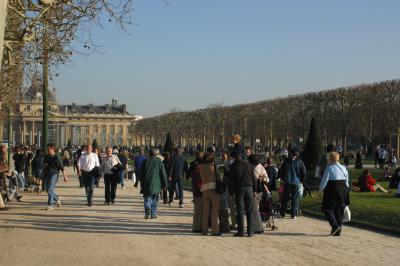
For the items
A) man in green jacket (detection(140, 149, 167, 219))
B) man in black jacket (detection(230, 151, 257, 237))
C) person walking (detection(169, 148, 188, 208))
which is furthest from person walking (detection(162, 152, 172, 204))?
man in black jacket (detection(230, 151, 257, 237))

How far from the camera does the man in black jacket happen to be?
11.7 metres

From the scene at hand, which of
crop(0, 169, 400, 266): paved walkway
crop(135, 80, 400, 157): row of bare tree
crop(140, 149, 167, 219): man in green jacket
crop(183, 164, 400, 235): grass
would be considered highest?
crop(135, 80, 400, 157): row of bare tree

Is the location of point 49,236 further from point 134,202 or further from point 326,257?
point 134,202

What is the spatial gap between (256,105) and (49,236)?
68.0 metres

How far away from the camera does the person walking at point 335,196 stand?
1165cm

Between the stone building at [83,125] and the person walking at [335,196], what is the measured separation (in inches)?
5000

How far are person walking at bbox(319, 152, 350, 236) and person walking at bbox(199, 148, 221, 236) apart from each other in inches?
80.8

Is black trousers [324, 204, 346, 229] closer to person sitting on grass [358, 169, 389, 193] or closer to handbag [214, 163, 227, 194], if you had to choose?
handbag [214, 163, 227, 194]

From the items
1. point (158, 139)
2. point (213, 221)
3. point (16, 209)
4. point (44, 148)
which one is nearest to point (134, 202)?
point (16, 209)

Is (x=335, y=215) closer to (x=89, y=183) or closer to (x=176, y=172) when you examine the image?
(x=176, y=172)

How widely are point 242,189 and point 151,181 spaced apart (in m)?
3.20

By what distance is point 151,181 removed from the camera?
46.8ft

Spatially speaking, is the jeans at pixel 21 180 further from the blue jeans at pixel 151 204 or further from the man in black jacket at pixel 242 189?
the man in black jacket at pixel 242 189

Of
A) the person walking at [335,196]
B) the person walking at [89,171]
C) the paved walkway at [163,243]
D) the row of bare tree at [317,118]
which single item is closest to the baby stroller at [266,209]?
the paved walkway at [163,243]
